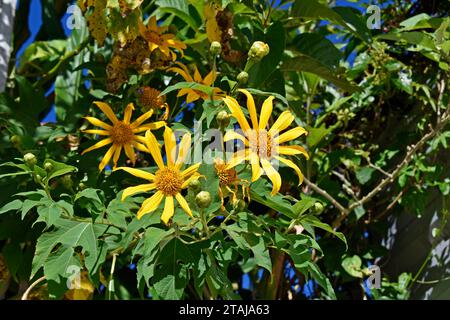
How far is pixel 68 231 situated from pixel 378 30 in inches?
42.6

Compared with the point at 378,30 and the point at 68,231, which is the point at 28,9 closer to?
the point at 378,30

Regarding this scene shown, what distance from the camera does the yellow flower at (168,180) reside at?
1.07 m

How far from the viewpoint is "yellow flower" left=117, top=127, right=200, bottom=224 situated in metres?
1.07

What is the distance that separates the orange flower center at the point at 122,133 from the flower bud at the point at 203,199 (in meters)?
0.39

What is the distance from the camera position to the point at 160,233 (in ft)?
3.45

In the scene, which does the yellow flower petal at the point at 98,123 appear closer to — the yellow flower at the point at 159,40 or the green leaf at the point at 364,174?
the yellow flower at the point at 159,40

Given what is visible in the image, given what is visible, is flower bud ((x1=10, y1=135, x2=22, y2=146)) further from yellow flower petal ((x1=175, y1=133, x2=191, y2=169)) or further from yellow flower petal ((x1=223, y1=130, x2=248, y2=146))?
yellow flower petal ((x1=223, y1=130, x2=248, y2=146))

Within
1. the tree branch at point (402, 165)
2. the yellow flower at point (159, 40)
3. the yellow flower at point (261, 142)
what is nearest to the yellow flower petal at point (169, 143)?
the yellow flower at point (261, 142)

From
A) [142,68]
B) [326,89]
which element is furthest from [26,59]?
[326,89]

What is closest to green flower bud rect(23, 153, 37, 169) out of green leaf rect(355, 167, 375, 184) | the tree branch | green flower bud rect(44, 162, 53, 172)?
green flower bud rect(44, 162, 53, 172)

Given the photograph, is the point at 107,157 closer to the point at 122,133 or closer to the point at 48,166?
the point at 122,133

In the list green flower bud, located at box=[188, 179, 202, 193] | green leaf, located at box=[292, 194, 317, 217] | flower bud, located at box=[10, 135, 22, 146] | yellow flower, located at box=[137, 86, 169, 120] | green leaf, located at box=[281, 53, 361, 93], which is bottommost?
green leaf, located at box=[292, 194, 317, 217]

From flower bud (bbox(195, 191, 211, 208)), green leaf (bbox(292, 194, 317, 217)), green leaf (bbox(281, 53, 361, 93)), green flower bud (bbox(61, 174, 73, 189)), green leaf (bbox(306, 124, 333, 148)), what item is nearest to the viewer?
flower bud (bbox(195, 191, 211, 208))

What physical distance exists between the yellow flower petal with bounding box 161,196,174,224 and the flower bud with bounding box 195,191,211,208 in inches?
2.5
